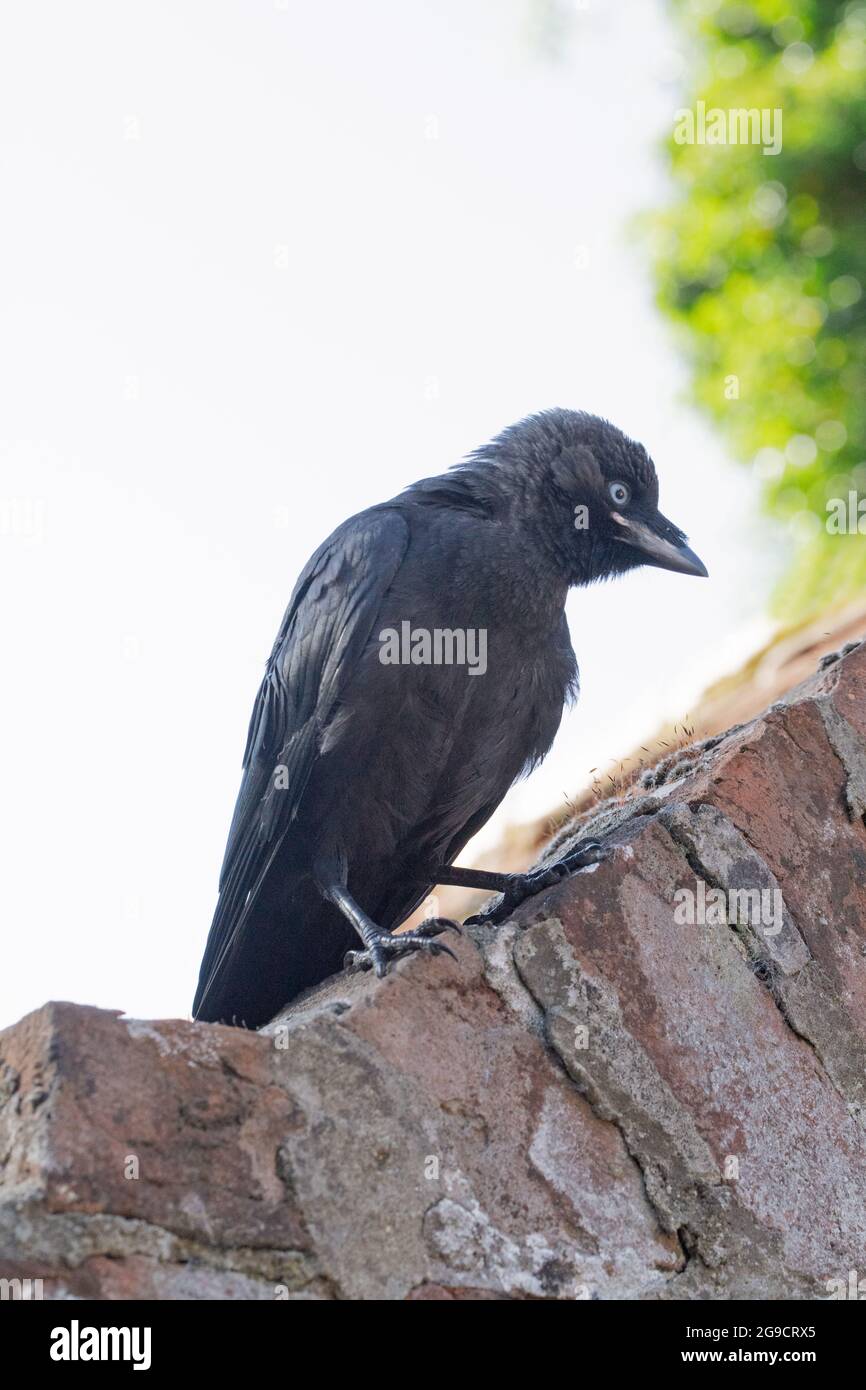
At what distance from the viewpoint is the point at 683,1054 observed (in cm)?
300

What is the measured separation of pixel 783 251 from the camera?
34.8 ft

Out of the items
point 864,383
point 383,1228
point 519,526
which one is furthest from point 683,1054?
point 864,383

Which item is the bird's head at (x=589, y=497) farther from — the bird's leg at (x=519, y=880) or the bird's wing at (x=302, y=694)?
the bird's leg at (x=519, y=880)

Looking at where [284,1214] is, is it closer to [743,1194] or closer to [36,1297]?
[36,1297]

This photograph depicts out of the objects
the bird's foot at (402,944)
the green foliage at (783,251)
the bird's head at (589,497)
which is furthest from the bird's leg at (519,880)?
the green foliage at (783,251)

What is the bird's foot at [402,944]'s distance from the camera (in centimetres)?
303

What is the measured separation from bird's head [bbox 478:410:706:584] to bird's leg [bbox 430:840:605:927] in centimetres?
100

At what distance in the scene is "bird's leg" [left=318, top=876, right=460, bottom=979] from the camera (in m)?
3.06

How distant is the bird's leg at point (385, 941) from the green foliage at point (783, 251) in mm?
6493

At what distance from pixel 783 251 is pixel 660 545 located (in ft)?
22.6

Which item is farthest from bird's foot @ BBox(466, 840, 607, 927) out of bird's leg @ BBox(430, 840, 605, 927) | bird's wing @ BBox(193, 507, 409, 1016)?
bird's wing @ BBox(193, 507, 409, 1016)

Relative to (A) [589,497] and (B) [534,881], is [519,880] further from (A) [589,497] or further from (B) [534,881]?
(A) [589,497]
